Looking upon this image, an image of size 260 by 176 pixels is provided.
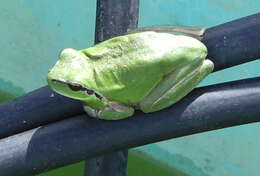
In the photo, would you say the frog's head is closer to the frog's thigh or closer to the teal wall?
the frog's thigh

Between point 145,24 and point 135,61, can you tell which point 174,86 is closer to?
point 135,61

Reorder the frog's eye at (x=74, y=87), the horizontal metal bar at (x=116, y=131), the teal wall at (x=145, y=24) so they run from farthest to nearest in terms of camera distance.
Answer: the teal wall at (x=145, y=24) → the frog's eye at (x=74, y=87) → the horizontal metal bar at (x=116, y=131)

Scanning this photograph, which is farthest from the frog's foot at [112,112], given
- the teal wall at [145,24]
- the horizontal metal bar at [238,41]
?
the teal wall at [145,24]

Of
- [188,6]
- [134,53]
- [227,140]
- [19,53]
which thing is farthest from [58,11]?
[134,53]

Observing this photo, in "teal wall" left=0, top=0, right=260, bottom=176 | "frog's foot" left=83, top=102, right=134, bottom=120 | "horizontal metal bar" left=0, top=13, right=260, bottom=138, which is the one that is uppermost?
"horizontal metal bar" left=0, top=13, right=260, bottom=138

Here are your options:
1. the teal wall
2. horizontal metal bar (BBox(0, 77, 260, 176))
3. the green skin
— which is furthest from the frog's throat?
the teal wall

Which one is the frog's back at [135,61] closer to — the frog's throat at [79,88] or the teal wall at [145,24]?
the frog's throat at [79,88]
